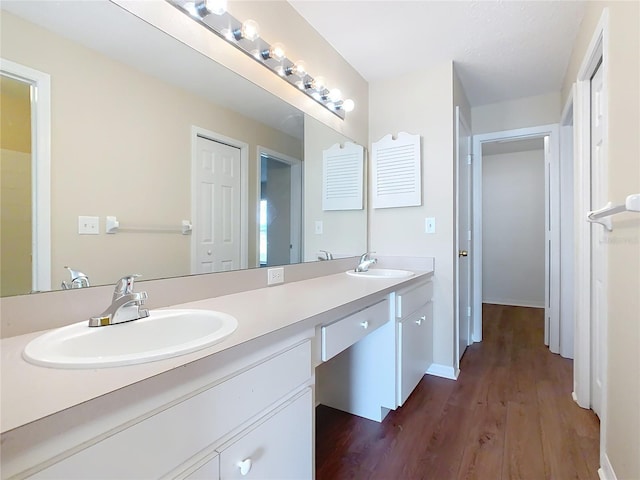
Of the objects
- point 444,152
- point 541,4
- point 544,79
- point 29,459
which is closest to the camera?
point 29,459

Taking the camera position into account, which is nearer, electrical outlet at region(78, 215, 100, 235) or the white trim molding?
electrical outlet at region(78, 215, 100, 235)

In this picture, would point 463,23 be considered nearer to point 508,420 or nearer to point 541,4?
point 541,4

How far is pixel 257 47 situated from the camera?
1521 millimetres

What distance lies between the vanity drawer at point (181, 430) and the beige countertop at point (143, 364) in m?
0.09

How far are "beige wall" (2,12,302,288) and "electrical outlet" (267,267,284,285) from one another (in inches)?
19.0

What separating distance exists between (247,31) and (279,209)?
→ 844 mm

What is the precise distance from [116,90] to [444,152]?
2039 mm

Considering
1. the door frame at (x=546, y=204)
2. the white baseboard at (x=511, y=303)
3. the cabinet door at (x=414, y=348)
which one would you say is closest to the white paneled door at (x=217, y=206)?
the cabinet door at (x=414, y=348)

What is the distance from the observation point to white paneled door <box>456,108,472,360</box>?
2.56m

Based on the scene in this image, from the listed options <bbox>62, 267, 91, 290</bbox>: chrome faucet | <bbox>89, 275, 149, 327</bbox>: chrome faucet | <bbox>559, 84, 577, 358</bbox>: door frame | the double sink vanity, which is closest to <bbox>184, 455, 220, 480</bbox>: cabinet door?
the double sink vanity

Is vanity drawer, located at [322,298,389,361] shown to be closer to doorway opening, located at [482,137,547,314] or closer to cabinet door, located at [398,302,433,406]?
cabinet door, located at [398,302,433,406]

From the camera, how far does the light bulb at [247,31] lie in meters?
1.40

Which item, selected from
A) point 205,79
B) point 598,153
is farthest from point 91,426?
point 598,153

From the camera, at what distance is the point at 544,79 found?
260 centimetres
